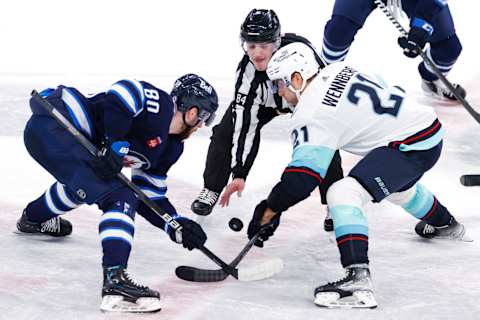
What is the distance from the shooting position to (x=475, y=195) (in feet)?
14.1

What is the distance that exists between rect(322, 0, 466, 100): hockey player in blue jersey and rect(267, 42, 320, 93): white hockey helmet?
161cm

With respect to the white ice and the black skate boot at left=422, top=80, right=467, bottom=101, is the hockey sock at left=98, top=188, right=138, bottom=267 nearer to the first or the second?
the white ice

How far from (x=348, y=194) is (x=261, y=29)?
3.14 ft

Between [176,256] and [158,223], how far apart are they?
14 centimetres

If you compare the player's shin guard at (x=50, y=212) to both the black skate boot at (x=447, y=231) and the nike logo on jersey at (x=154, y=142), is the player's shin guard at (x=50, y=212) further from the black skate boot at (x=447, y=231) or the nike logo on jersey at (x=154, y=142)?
the black skate boot at (x=447, y=231)

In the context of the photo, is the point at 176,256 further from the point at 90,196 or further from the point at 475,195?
the point at 475,195

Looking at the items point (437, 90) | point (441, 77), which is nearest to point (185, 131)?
point (441, 77)

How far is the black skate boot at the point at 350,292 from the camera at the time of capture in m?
2.98

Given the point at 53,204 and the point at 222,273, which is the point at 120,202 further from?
the point at 53,204

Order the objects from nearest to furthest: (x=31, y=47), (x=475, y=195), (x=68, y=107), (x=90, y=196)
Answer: (x=90, y=196)
(x=68, y=107)
(x=475, y=195)
(x=31, y=47)

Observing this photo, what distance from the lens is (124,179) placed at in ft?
10.4

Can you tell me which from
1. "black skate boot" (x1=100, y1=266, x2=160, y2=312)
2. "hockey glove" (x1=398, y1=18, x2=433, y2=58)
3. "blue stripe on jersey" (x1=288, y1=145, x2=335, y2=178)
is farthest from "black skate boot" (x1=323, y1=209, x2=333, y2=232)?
"hockey glove" (x1=398, y1=18, x2=433, y2=58)

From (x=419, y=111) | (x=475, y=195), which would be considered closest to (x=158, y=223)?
(x=419, y=111)

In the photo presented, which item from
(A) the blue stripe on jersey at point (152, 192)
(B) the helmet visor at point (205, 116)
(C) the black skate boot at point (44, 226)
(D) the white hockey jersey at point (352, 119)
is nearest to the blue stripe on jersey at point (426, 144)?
(D) the white hockey jersey at point (352, 119)
